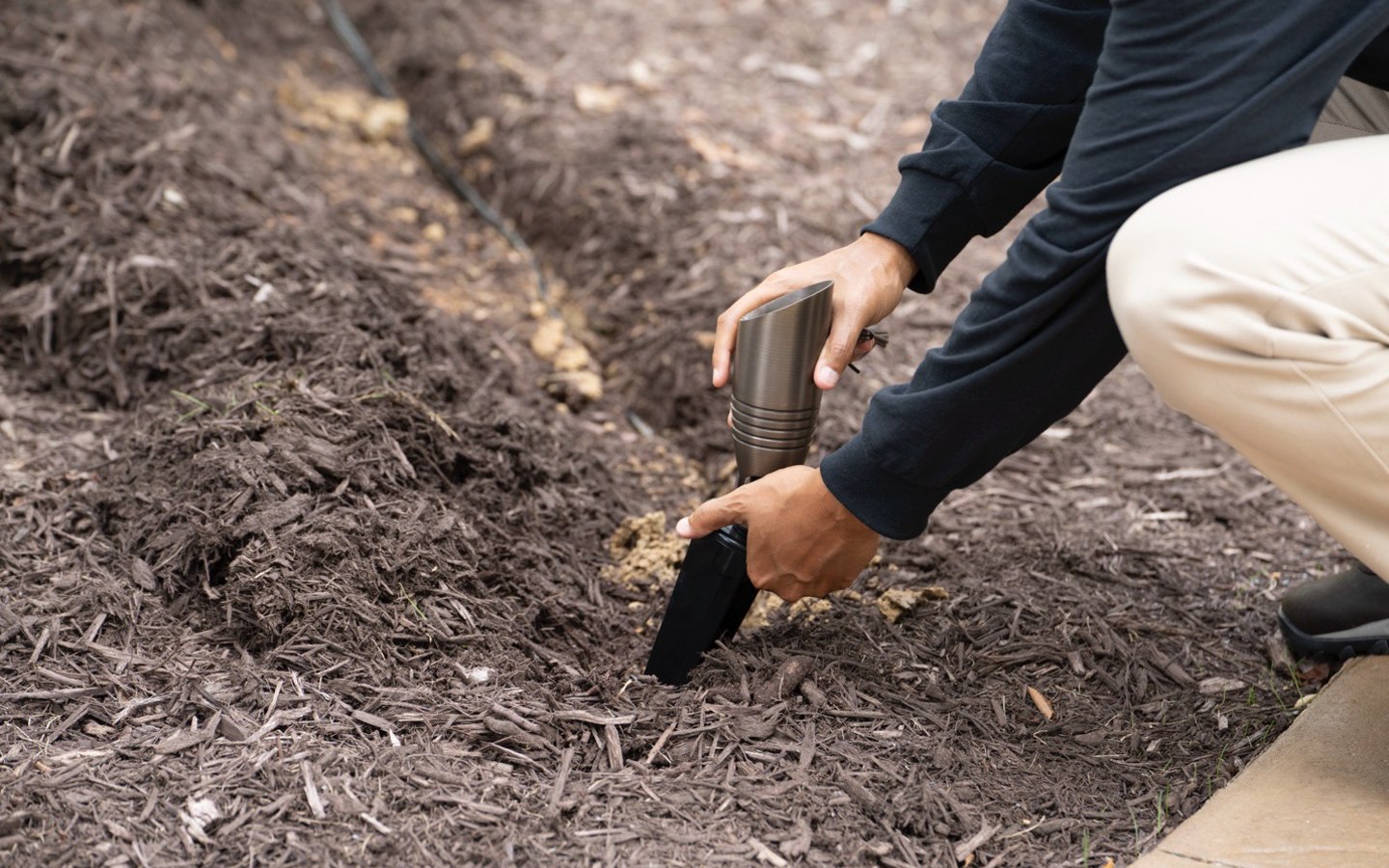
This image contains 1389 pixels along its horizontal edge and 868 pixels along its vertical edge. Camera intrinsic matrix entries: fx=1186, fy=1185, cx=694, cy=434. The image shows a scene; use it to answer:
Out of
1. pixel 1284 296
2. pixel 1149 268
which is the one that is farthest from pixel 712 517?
pixel 1284 296

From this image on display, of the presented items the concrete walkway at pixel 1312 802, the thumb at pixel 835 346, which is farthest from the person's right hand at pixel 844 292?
the concrete walkway at pixel 1312 802

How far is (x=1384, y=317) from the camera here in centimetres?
155

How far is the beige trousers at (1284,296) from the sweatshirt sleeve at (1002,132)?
0.45 meters

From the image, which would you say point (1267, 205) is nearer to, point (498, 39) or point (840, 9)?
point (498, 39)

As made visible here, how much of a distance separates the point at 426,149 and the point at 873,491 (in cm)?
307

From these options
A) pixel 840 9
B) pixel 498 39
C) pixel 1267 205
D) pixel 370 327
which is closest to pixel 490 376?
pixel 370 327

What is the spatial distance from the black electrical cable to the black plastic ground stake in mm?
1772

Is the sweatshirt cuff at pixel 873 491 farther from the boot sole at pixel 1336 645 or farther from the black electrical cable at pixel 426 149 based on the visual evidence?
the black electrical cable at pixel 426 149

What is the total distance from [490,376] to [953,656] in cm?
138

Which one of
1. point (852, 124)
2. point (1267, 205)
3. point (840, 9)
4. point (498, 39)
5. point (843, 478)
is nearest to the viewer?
point (1267, 205)

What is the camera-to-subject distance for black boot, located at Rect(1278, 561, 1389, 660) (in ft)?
6.98

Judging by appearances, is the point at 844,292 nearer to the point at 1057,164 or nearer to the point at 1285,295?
the point at 1057,164

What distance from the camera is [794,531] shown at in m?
1.90

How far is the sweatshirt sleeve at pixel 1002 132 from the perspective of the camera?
1927 mm
